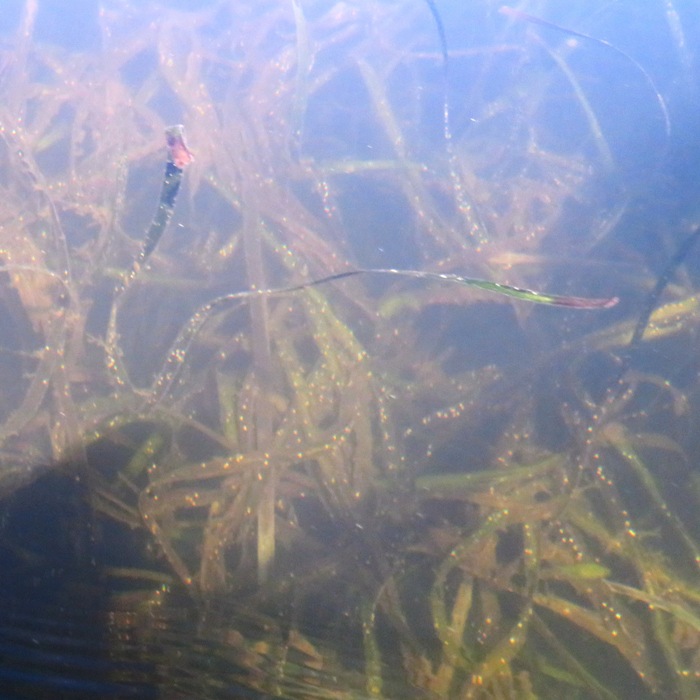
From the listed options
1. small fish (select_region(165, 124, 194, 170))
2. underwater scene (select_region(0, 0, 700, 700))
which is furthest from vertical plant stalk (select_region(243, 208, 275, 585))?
small fish (select_region(165, 124, 194, 170))

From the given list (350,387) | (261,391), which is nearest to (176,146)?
(261,391)

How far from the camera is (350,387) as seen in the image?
83.1 inches

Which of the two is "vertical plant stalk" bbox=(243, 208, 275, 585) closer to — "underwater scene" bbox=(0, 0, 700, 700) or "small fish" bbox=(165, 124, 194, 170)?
"underwater scene" bbox=(0, 0, 700, 700)

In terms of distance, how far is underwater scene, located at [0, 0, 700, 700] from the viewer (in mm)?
1648

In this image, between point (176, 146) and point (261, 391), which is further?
point (261, 391)

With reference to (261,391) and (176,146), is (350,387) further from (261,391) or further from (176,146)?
(176,146)

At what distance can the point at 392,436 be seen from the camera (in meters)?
2.05

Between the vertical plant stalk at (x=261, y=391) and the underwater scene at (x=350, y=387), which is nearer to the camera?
the underwater scene at (x=350, y=387)

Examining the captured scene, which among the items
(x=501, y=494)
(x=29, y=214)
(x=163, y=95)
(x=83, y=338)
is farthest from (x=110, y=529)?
(x=163, y=95)

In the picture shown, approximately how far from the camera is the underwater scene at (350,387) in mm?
1648

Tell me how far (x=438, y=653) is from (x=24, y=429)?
1.88 meters

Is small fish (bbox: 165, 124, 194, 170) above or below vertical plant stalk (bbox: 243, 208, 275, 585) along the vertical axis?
above

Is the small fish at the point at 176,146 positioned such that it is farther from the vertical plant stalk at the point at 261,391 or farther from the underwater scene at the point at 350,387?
the vertical plant stalk at the point at 261,391

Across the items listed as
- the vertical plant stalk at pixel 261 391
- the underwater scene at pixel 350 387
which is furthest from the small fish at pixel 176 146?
the vertical plant stalk at pixel 261 391
